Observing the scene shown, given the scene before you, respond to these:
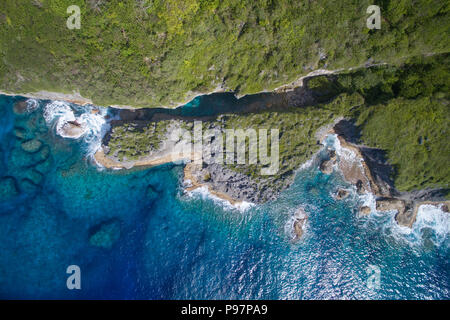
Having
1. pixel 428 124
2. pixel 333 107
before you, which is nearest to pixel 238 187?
pixel 333 107

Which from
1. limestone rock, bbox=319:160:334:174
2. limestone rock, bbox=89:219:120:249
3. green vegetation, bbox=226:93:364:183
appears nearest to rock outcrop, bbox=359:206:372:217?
limestone rock, bbox=319:160:334:174

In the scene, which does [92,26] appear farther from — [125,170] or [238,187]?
[238,187]

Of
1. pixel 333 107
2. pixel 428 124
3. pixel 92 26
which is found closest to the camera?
pixel 92 26

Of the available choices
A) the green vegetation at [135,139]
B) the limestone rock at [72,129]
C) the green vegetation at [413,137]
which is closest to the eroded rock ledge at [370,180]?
the green vegetation at [413,137]

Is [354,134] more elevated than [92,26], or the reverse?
[92,26]

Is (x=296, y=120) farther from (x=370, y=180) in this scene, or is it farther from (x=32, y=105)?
(x=32, y=105)

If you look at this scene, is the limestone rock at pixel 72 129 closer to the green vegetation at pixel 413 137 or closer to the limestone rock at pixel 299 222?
the limestone rock at pixel 299 222
